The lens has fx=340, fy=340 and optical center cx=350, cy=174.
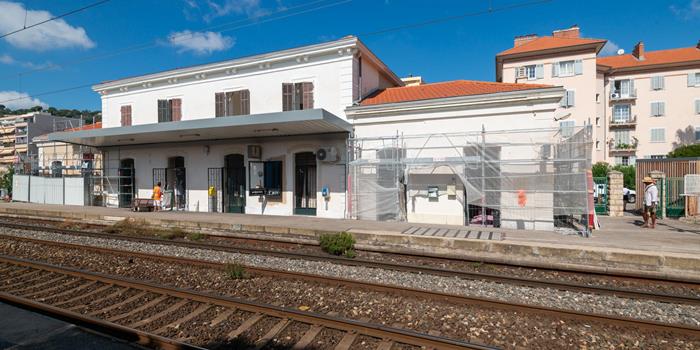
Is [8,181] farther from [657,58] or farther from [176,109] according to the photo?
[657,58]

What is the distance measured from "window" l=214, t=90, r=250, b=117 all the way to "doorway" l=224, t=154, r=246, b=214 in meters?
2.19

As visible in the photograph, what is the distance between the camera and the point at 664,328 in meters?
4.47

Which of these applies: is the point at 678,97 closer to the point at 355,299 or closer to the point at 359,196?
the point at 359,196

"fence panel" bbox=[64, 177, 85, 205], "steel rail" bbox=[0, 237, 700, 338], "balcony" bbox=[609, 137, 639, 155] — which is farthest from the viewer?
"balcony" bbox=[609, 137, 639, 155]

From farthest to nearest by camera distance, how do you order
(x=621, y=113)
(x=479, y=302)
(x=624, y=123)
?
(x=621, y=113), (x=624, y=123), (x=479, y=302)

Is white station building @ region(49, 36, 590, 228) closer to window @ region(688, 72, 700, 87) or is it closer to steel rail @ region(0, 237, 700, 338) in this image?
steel rail @ region(0, 237, 700, 338)

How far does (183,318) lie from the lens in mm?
4734

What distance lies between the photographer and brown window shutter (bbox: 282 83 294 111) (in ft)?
52.0

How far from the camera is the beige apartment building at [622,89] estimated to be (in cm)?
3566

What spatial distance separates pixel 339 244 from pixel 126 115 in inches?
703

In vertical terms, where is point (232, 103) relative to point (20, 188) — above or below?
above

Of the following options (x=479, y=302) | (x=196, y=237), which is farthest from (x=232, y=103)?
(x=479, y=302)

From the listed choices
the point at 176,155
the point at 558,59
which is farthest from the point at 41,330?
the point at 558,59

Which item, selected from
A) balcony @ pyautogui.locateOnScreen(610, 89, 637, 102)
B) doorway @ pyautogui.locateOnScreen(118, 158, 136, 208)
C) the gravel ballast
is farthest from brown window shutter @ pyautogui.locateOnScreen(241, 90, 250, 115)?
balcony @ pyautogui.locateOnScreen(610, 89, 637, 102)
